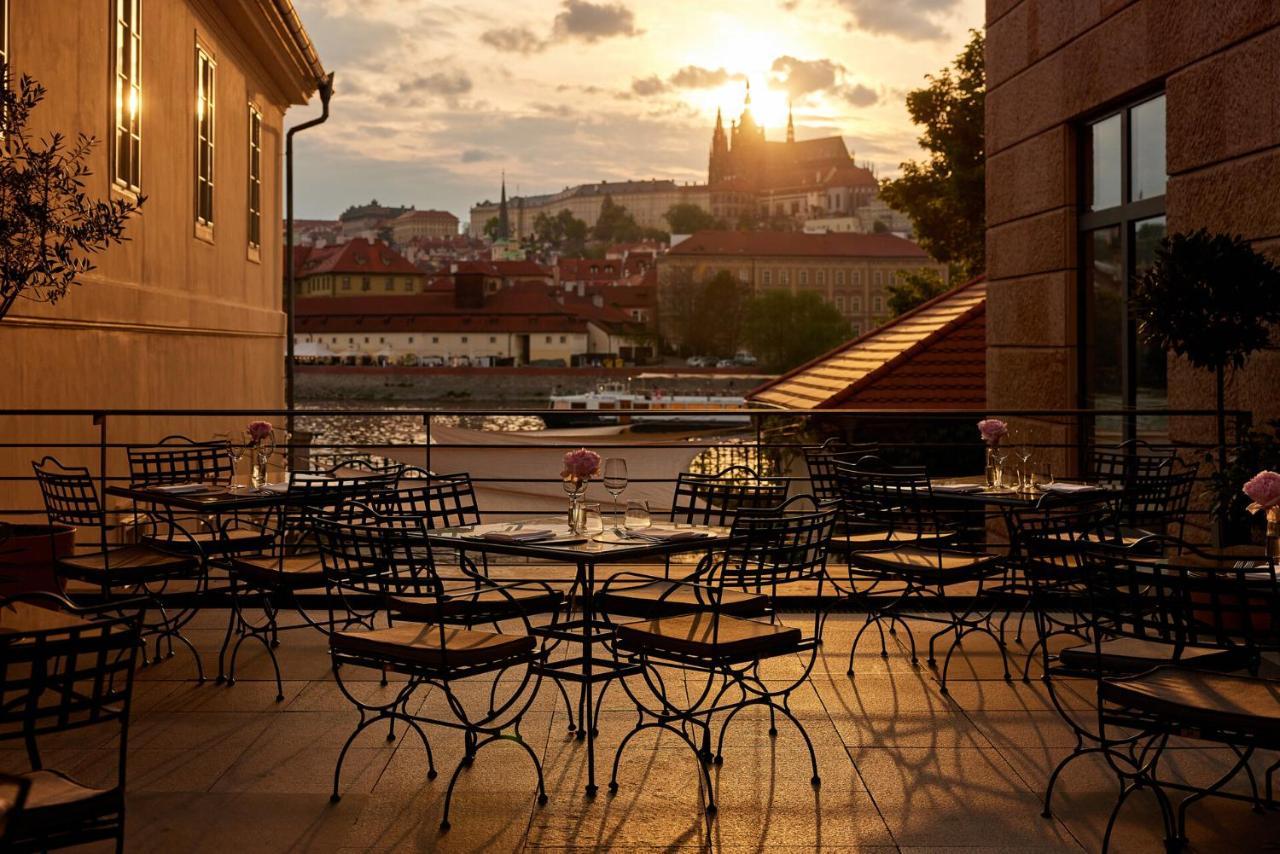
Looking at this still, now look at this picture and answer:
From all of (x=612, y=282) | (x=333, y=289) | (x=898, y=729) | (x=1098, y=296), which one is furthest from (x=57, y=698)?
(x=612, y=282)

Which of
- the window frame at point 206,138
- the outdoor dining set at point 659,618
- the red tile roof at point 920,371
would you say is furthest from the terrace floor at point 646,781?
the red tile roof at point 920,371

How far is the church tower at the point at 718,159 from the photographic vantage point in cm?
17688

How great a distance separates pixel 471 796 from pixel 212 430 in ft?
33.2

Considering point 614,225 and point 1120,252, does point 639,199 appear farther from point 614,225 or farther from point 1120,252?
point 1120,252

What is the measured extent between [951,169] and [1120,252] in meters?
18.5

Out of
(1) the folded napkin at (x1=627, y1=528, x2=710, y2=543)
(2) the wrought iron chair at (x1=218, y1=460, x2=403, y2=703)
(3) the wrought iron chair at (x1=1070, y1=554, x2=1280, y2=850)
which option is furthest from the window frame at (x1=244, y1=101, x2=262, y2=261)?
(3) the wrought iron chair at (x1=1070, y1=554, x2=1280, y2=850)

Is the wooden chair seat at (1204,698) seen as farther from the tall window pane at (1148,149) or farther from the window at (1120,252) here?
the tall window pane at (1148,149)

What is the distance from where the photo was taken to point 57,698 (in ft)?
16.0

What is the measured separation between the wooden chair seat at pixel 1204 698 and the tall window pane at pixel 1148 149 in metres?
5.05

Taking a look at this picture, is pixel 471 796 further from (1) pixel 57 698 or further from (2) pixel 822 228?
(2) pixel 822 228

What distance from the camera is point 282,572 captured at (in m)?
5.51

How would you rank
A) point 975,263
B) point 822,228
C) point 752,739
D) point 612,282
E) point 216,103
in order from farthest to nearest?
point 822,228 → point 612,282 → point 975,263 → point 216,103 → point 752,739

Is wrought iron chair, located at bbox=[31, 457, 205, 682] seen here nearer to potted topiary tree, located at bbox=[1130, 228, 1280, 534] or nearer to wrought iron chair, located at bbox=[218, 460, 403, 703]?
wrought iron chair, located at bbox=[218, 460, 403, 703]

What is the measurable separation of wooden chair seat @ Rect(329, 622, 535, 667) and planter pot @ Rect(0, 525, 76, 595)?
189 cm
